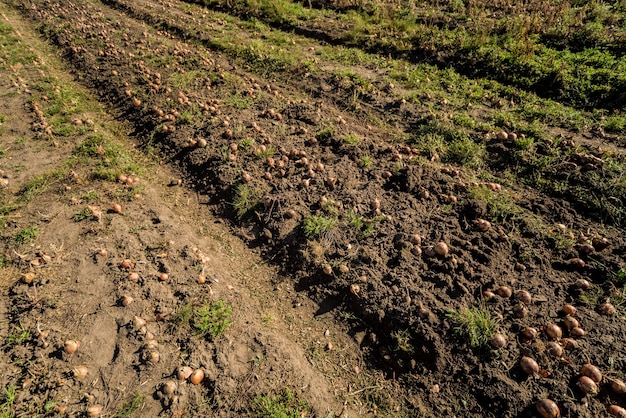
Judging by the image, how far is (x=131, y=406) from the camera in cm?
326

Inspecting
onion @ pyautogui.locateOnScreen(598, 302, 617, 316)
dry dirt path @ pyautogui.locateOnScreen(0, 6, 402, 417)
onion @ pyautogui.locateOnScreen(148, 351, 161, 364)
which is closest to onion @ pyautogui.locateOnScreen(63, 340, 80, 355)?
dry dirt path @ pyautogui.locateOnScreen(0, 6, 402, 417)

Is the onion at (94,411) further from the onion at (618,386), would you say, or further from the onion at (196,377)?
the onion at (618,386)

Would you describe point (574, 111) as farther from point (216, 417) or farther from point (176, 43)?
point (176, 43)

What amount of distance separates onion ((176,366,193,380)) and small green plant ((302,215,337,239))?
2125 millimetres

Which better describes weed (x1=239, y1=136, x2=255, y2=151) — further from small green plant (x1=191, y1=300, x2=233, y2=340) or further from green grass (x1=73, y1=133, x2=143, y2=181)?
small green plant (x1=191, y1=300, x2=233, y2=340)

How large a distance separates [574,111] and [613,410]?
589cm

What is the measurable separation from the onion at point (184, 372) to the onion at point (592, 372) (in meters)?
3.83

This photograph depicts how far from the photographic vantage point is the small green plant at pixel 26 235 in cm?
Result: 468

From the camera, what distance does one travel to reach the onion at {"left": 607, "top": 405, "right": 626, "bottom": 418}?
305 centimetres

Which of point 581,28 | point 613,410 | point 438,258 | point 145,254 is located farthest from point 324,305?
point 581,28

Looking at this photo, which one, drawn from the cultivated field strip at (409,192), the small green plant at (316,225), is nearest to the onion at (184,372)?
the cultivated field strip at (409,192)

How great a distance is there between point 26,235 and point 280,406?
4.18 meters

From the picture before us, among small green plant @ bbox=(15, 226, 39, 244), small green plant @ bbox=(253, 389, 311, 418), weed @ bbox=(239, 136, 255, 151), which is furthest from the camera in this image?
weed @ bbox=(239, 136, 255, 151)

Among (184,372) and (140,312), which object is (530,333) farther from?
(140,312)
